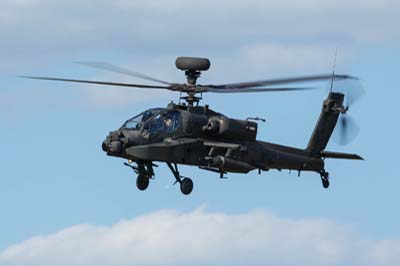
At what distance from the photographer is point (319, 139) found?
173 ft

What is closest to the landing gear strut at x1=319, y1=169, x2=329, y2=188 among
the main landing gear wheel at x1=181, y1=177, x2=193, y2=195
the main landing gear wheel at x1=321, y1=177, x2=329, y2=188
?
the main landing gear wheel at x1=321, y1=177, x2=329, y2=188

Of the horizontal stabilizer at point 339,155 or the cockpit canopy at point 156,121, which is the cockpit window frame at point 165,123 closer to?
the cockpit canopy at point 156,121

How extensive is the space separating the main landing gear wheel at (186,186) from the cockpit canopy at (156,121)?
7.20 feet

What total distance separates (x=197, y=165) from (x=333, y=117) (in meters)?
8.70

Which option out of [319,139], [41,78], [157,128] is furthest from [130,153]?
[319,139]

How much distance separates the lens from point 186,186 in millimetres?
47188

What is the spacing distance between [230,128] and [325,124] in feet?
23.3

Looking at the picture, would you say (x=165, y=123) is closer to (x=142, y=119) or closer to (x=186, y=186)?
(x=142, y=119)

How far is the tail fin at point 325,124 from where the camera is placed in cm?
5244

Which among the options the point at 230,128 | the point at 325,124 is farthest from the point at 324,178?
the point at 230,128

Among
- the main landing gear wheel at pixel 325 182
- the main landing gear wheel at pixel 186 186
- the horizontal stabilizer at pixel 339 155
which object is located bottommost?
the main landing gear wheel at pixel 186 186

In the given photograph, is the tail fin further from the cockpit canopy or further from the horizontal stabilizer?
the cockpit canopy

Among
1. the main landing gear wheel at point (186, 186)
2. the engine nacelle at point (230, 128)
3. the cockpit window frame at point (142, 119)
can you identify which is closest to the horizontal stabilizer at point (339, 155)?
the engine nacelle at point (230, 128)

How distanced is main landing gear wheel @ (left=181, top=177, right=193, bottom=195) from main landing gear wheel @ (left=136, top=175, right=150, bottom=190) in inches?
68.1
